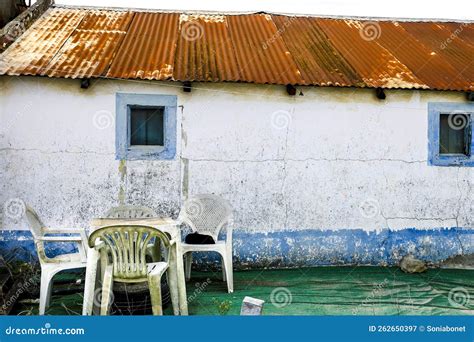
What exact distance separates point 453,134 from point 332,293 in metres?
3.64

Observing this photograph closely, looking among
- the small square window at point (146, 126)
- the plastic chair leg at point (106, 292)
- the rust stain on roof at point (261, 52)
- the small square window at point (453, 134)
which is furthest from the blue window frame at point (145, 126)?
the small square window at point (453, 134)

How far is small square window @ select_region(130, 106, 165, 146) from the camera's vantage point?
735cm

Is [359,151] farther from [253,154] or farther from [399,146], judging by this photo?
[253,154]

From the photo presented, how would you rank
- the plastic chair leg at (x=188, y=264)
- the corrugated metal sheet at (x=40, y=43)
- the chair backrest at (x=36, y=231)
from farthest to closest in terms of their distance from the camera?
the corrugated metal sheet at (x=40, y=43) < the plastic chair leg at (x=188, y=264) < the chair backrest at (x=36, y=231)

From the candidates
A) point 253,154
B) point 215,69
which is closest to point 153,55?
point 215,69

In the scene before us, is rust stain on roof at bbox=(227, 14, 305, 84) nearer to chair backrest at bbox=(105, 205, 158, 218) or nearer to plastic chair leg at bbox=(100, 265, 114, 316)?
chair backrest at bbox=(105, 205, 158, 218)

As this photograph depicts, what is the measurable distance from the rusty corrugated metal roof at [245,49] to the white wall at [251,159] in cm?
26

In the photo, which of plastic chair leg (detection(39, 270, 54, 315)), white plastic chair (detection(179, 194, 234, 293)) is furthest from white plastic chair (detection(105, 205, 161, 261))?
plastic chair leg (detection(39, 270, 54, 315))

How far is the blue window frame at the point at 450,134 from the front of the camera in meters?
7.66

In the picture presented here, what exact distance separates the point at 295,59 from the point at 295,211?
8.48ft

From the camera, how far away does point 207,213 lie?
6852 millimetres

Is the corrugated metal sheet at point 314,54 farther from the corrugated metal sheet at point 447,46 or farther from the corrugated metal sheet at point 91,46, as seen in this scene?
the corrugated metal sheet at point 91,46

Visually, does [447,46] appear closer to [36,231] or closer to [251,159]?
[251,159]

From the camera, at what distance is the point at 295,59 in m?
8.03
